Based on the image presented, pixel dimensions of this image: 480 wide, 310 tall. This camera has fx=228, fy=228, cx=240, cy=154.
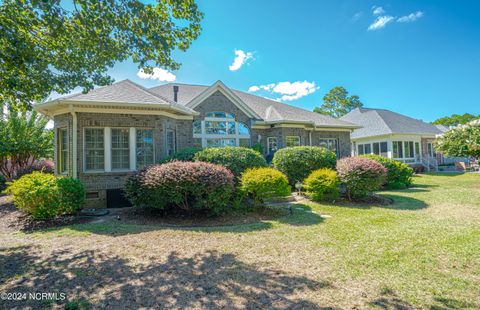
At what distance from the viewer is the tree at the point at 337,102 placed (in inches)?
1745

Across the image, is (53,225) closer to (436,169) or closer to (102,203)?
(102,203)

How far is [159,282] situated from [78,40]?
19.7 feet

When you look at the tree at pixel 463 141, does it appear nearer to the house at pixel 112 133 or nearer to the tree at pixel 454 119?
the house at pixel 112 133

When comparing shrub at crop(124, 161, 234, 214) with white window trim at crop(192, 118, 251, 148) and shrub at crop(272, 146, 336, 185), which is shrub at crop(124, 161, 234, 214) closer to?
shrub at crop(272, 146, 336, 185)

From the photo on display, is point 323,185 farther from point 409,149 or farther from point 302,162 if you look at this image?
point 409,149

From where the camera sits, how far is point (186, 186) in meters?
6.76

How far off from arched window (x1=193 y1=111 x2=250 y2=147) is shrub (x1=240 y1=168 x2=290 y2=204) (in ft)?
20.4

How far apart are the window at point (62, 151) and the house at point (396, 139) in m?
23.4

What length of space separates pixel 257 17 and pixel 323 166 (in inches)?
316

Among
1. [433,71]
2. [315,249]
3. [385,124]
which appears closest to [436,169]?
Answer: [385,124]

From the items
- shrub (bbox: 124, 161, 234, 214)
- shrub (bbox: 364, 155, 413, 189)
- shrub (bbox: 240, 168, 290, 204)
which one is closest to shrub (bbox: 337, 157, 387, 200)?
shrub (bbox: 240, 168, 290, 204)

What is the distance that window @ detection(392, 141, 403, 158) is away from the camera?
21.5 m

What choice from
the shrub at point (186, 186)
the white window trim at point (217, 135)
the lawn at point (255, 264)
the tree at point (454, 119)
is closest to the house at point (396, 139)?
the white window trim at point (217, 135)

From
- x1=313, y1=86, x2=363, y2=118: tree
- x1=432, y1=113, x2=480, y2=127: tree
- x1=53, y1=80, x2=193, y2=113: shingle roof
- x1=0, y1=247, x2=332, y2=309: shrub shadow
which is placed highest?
Result: x1=313, y1=86, x2=363, y2=118: tree
